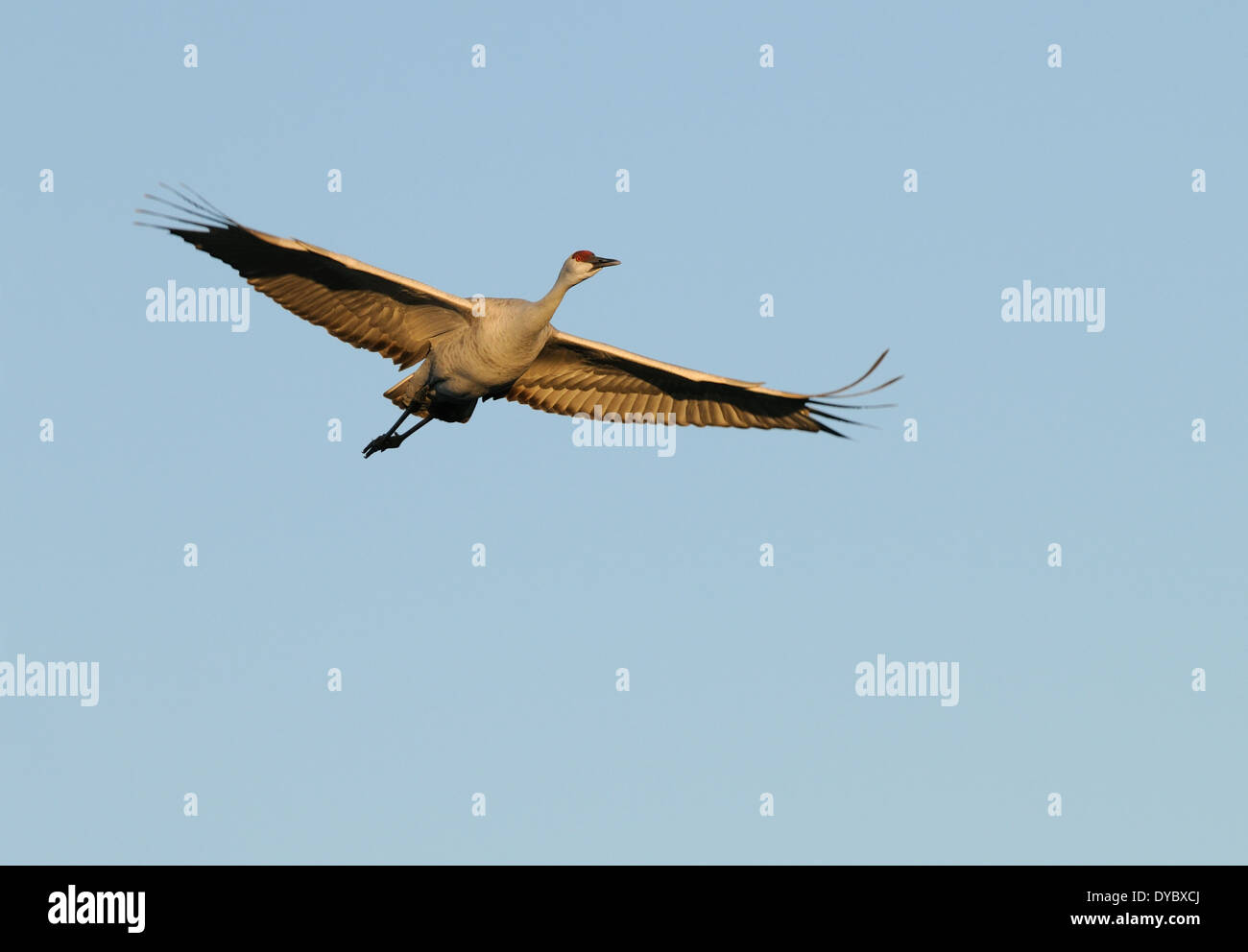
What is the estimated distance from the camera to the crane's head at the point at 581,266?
22141 mm

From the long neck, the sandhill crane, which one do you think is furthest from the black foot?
the long neck

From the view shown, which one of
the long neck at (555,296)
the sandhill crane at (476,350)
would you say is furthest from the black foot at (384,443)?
the long neck at (555,296)

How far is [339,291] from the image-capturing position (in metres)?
22.2

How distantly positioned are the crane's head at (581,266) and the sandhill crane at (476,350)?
13 millimetres

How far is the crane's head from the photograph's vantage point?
22.1 metres

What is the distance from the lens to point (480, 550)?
2539 cm

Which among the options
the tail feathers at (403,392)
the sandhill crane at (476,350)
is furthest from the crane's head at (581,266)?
the tail feathers at (403,392)

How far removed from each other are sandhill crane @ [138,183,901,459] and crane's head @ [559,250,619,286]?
1 cm

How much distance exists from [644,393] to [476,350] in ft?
10.1

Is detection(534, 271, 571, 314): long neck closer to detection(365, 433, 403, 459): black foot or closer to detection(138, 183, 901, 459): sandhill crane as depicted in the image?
detection(138, 183, 901, 459): sandhill crane

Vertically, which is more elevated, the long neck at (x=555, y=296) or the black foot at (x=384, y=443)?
the long neck at (x=555, y=296)

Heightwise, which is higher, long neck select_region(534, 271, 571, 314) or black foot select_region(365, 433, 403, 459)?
long neck select_region(534, 271, 571, 314)

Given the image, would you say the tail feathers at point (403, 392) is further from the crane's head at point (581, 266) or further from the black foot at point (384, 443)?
the crane's head at point (581, 266)

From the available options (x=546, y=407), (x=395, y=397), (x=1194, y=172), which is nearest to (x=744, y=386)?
(x=546, y=407)
